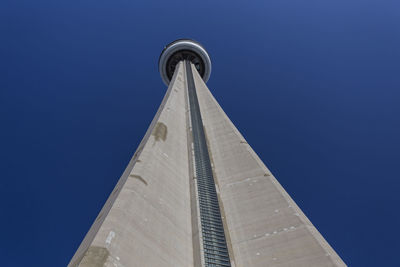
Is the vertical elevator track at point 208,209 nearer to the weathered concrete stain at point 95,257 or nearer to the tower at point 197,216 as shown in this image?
the tower at point 197,216

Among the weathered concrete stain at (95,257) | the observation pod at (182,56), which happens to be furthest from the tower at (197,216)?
the observation pod at (182,56)

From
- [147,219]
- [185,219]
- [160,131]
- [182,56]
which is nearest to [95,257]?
[147,219]

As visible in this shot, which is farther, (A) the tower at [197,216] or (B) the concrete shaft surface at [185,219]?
(A) the tower at [197,216]

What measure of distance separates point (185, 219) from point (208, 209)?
1.58 meters

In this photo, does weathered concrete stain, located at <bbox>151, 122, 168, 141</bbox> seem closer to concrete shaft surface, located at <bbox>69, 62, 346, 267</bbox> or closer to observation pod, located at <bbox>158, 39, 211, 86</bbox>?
concrete shaft surface, located at <bbox>69, 62, 346, 267</bbox>

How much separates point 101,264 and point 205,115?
1827 cm

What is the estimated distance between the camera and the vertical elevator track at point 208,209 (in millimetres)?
8094

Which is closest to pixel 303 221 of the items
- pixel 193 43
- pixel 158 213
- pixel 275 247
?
pixel 275 247

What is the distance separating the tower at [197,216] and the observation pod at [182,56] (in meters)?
27.3

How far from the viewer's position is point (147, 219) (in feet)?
24.5

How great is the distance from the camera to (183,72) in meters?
35.2

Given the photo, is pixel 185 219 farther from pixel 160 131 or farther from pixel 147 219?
pixel 160 131

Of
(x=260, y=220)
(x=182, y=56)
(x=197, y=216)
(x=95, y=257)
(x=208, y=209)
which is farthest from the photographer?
(x=182, y=56)

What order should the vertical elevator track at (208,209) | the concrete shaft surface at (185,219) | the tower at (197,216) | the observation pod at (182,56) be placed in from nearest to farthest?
the concrete shaft surface at (185,219) < the tower at (197,216) < the vertical elevator track at (208,209) < the observation pod at (182,56)
